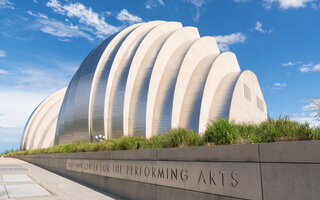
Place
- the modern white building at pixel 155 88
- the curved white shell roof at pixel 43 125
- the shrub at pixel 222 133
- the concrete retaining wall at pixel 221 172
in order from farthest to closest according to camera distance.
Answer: the curved white shell roof at pixel 43 125, the modern white building at pixel 155 88, the shrub at pixel 222 133, the concrete retaining wall at pixel 221 172

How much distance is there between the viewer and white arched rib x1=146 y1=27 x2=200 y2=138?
2562 centimetres

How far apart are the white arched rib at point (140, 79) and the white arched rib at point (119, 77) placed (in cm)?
72

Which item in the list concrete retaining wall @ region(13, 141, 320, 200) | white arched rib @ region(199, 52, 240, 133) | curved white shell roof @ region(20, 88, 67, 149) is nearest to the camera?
concrete retaining wall @ region(13, 141, 320, 200)

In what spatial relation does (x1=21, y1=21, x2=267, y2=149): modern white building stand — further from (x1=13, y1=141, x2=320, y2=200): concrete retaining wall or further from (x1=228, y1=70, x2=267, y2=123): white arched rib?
(x1=13, y1=141, x2=320, y2=200): concrete retaining wall

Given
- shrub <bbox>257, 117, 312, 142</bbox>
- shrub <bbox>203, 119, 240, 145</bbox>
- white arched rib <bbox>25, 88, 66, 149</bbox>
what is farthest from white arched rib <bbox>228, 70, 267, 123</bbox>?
white arched rib <bbox>25, 88, 66, 149</bbox>

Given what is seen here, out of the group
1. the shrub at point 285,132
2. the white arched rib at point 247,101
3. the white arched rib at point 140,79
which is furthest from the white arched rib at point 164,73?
the shrub at point 285,132

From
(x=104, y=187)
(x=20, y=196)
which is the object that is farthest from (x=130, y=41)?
(x=20, y=196)

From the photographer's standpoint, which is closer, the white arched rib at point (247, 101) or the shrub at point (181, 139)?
the shrub at point (181, 139)

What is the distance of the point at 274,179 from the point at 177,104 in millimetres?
20104

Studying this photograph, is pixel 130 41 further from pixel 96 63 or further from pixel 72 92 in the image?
pixel 72 92

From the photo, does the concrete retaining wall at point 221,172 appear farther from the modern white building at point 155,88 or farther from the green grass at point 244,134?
the modern white building at point 155,88

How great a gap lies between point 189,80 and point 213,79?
8.45 ft

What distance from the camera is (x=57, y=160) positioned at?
844 inches

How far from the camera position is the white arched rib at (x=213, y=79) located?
23969 mm
